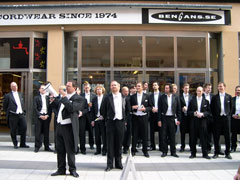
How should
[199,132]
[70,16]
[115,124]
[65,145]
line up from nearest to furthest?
[65,145]
[115,124]
[199,132]
[70,16]

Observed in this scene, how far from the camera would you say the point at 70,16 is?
31.2ft

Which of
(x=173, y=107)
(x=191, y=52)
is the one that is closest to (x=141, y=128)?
(x=173, y=107)

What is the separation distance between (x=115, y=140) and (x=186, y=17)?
19.8 feet

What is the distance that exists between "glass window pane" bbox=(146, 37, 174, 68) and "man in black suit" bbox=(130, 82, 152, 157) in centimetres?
284

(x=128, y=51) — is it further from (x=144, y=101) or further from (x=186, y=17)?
(x=144, y=101)

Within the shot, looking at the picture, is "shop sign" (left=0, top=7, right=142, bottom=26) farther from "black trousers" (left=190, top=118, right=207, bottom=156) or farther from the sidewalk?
the sidewalk

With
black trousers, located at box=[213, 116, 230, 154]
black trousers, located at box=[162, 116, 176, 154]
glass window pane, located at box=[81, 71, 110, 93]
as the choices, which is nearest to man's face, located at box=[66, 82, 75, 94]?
black trousers, located at box=[162, 116, 176, 154]

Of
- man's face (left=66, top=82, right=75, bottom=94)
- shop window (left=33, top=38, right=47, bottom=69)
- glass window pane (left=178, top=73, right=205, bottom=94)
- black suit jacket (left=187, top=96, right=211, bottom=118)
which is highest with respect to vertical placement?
shop window (left=33, top=38, right=47, bottom=69)

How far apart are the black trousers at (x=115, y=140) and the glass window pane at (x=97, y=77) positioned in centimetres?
389

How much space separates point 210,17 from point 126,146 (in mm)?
5998

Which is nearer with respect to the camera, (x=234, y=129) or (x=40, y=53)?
(x=234, y=129)

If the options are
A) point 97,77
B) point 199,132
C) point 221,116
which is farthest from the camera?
point 97,77

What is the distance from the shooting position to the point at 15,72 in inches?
391

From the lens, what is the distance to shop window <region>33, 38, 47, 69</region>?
9.88 m
